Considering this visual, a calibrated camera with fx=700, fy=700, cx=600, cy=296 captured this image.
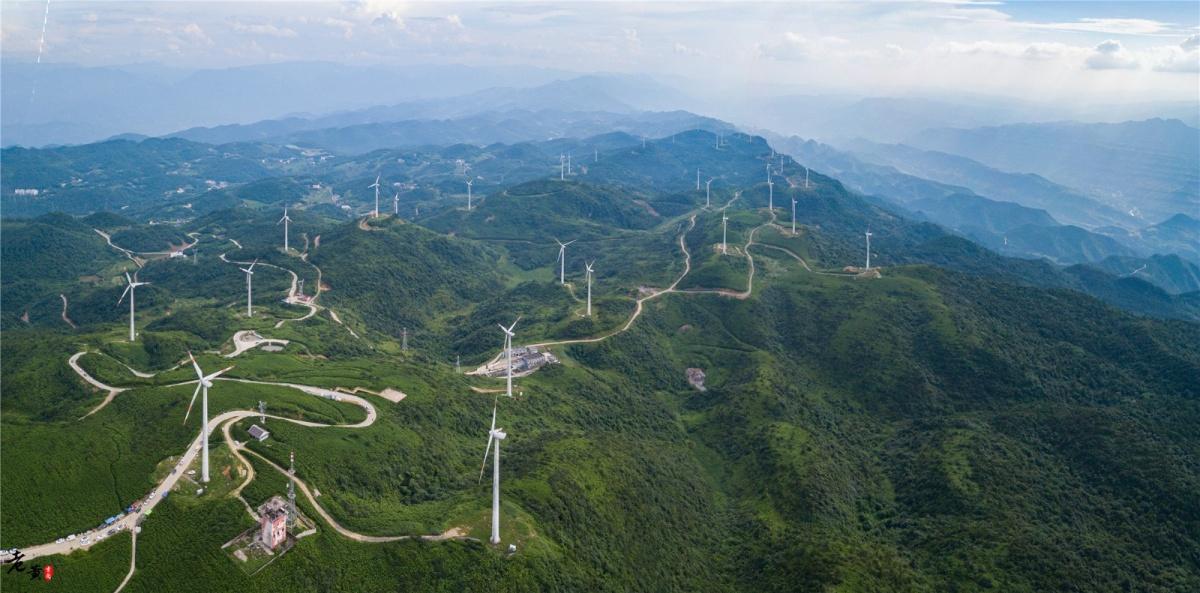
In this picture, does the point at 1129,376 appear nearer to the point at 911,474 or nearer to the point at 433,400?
the point at 911,474

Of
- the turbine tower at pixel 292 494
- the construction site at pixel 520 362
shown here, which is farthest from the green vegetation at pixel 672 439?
the construction site at pixel 520 362

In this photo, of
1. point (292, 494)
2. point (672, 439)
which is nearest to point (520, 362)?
point (672, 439)

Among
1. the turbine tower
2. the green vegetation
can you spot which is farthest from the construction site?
the turbine tower

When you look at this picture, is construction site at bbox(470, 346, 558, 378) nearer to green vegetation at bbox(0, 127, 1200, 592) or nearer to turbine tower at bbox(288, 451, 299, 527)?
green vegetation at bbox(0, 127, 1200, 592)

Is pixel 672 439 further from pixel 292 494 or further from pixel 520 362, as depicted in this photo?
pixel 292 494

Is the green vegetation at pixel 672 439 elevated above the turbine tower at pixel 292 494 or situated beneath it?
situated beneath

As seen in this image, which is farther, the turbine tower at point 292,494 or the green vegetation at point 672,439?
the green vegetation at point 672,439

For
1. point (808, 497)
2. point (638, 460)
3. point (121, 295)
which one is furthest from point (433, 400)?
point (121, 295)

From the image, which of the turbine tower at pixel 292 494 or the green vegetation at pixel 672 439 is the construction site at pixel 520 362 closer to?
the green vegetation at pixel 672 439

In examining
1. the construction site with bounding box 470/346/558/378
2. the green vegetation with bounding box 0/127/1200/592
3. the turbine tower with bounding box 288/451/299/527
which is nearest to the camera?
the turbine tower with bounding box 288/451/299/527

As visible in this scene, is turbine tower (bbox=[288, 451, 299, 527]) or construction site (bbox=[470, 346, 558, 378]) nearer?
turbine tower (bbox=[288, 451, 299, 527])

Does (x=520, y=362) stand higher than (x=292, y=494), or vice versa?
(x=292, y=494)
